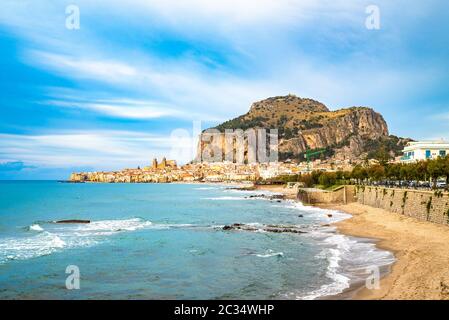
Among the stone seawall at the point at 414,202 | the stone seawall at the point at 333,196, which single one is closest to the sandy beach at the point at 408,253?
the stone seawall at the point at 414,202

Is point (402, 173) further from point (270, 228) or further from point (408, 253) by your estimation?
point (408, 253)

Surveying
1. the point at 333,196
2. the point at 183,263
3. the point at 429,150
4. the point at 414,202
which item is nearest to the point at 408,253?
the point at 183,263

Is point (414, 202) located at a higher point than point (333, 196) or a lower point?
higher

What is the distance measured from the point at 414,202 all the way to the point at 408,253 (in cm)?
1511

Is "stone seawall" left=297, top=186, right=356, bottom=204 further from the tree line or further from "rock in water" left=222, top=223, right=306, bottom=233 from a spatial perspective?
"rock in water" left=222, top=223, right=306, bottom=233

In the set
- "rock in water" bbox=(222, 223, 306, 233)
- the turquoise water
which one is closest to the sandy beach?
the turquoise water

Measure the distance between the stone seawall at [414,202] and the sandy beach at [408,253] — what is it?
0.72 m

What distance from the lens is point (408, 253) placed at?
899 inches

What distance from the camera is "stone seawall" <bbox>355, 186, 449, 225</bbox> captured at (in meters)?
30.5

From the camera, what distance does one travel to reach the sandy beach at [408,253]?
15164 mm

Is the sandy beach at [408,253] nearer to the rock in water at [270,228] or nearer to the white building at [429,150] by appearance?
the rock in water at [270,228]

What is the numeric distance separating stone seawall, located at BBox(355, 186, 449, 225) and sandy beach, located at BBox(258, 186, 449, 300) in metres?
0.72

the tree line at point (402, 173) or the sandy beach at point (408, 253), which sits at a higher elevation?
the tree line at point (402, 173)
